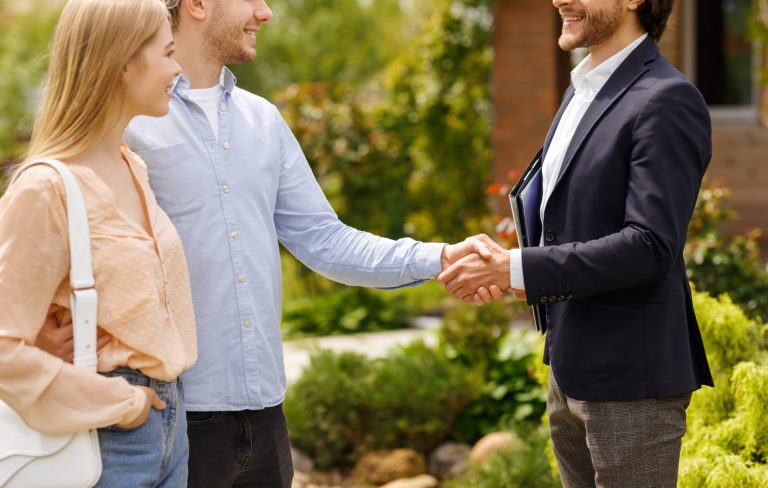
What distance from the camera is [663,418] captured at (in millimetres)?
2553

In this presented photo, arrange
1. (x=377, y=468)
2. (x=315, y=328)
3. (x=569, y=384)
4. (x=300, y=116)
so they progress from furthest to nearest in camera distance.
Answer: (x=300, y=116) < (x=315, y=328) < (x=377, y=468) < (x=569, y=384)

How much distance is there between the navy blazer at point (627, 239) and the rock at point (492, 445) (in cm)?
245

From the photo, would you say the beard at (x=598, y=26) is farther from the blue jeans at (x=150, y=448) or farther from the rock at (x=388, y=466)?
the rock at (x=388, y=466)

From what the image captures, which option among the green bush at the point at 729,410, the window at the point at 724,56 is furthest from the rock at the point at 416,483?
the window at the point at 724,56

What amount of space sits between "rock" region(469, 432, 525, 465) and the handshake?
2253 millimetres

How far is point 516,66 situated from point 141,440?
7312 mm

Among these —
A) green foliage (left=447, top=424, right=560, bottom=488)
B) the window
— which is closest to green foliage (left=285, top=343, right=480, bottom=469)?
green foliage (left=447, top=424, right=560, bottom=488)

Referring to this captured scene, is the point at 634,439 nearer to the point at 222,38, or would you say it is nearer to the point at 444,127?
the point at 222,38

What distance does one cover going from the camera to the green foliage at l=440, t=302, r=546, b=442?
18.0 feet

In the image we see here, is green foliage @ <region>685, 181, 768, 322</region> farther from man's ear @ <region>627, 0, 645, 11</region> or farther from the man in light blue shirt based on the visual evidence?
the man in light blue shirt

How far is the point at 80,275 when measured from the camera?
2004 millimetres

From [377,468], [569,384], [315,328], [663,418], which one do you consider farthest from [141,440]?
[315,328]

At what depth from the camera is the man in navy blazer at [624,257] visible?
8.04ft

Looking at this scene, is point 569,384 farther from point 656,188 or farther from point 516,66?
point 516,66
